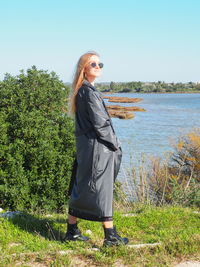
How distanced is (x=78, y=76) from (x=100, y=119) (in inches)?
24.0

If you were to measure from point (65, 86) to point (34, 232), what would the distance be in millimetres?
4329

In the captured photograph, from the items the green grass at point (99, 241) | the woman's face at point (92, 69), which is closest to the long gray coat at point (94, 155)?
the woman's face at point (92, 69)

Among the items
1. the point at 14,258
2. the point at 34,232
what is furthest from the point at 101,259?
the point at 34,232

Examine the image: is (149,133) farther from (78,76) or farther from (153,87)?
(153,87)

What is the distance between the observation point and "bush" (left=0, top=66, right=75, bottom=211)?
6.60 meters

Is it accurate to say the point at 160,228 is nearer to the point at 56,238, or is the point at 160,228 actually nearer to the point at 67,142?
the point at 56,238

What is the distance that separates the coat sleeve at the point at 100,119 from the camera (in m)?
4.09

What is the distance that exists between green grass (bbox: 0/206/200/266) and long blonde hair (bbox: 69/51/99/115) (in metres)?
1.47

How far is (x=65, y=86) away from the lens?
8562mm

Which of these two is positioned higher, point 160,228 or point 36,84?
point 36,84

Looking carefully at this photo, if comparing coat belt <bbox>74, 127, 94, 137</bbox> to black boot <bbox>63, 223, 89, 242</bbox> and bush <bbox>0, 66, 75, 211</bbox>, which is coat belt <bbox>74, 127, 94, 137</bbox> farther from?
bush <bbox>0, 66, 75, 211</bbox>

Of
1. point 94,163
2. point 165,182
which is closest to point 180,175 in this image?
point 165,182

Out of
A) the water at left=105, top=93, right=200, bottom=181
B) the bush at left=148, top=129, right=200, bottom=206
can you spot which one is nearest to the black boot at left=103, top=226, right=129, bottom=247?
the bush at left=148, top=129, right=200, bottom=206

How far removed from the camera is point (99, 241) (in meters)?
4.52
